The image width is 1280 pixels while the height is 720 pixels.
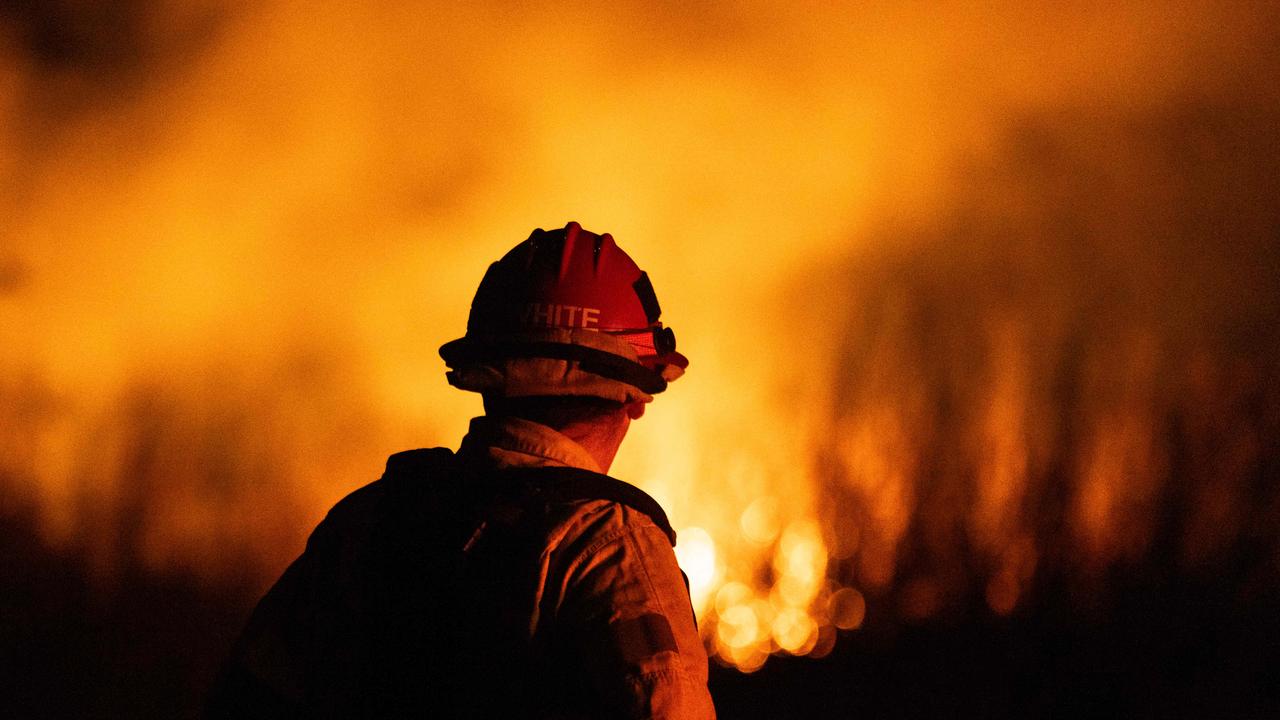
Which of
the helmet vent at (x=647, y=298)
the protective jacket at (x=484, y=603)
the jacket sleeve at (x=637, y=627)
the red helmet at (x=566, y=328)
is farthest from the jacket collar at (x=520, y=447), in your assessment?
the helmet vent at (x=647, y=298)

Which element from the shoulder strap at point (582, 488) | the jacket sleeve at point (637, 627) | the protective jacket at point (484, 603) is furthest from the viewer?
the shoulder strap at point (582, 488)

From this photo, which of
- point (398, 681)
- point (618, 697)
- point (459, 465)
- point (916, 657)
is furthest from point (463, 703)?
point (916, 657)

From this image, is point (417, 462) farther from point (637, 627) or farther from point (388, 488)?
point (637, 627)

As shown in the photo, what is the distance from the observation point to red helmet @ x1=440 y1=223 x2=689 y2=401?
3.98m

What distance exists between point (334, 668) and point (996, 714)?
20137cm

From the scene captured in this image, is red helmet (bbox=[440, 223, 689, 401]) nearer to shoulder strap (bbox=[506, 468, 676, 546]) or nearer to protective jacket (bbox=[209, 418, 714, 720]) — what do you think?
protective jacket (bbox=[209, 418, 714, 720])

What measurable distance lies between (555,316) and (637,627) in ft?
4.43

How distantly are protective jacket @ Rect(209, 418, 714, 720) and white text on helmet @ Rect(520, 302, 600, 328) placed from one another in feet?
1.51

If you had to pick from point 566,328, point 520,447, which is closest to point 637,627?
point 520,447

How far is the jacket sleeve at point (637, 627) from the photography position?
304 centimetres

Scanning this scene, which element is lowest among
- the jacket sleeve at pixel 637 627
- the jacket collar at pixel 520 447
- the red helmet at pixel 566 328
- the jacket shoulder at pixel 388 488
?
the jacket sleeve at pixel 637 627

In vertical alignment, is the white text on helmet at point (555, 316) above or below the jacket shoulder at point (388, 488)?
above

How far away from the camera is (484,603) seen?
331cm

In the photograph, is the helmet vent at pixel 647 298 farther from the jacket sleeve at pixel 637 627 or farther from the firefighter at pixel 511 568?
the jacket sleeve at pixel 637 627
